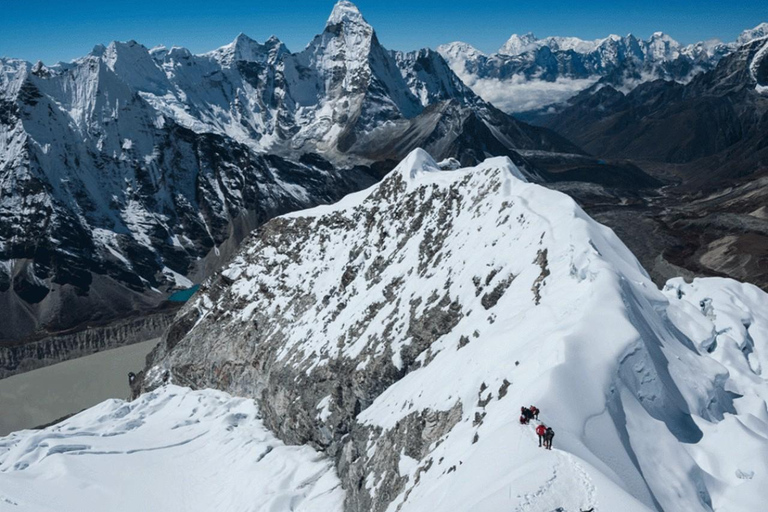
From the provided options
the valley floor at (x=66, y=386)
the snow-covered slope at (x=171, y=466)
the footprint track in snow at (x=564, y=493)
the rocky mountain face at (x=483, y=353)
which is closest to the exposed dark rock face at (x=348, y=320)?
the rocky mountain face at (x=483, y=353)

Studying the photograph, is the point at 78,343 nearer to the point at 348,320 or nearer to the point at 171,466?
the point at 171,466

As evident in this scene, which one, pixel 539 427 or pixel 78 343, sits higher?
pixel 539 427

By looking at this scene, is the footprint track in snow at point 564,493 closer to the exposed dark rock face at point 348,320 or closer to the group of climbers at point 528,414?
the group of climbers at point 528,414

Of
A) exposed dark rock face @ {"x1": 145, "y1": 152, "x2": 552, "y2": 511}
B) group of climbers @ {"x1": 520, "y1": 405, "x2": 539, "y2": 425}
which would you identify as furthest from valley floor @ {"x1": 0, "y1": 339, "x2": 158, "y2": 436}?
group of climbers @ {"x1": 520, "y1": 405, "x2": 539, "y2": 425}

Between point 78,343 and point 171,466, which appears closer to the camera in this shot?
point 171,466

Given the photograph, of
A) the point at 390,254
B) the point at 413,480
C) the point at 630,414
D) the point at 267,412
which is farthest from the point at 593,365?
the point at 267,412

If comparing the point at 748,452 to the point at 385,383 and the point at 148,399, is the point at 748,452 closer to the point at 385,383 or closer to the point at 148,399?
→ the point at 385,383

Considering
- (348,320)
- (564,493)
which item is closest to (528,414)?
(564,493)
